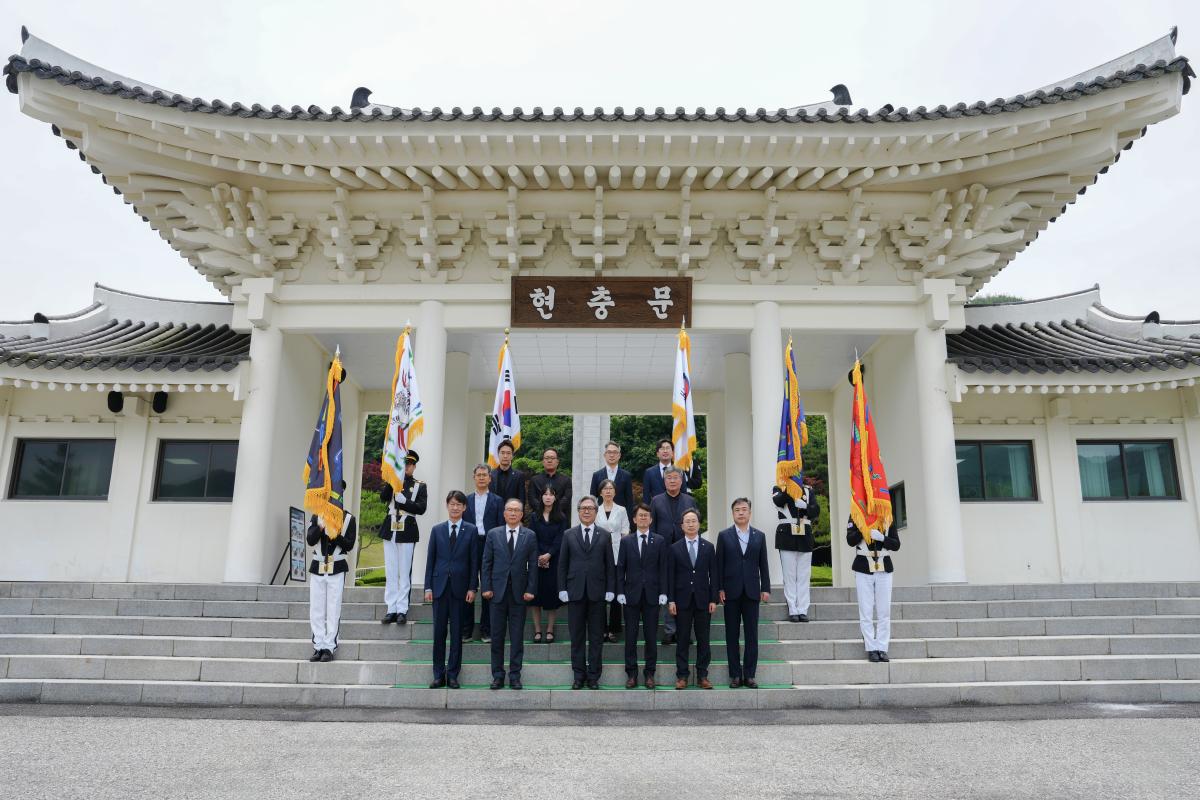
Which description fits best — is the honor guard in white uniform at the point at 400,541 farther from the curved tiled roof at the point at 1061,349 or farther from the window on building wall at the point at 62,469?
the curved tiled roof at the point at 1061,349

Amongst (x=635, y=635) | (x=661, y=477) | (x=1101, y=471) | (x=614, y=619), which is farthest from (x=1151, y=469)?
(x=635, y=635)

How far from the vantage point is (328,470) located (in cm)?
730

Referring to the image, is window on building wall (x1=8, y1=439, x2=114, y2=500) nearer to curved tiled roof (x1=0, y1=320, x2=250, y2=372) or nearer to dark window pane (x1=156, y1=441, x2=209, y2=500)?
dark window pane (x1=156, y1=441, x2=209, y2=500)

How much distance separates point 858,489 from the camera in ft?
24.2

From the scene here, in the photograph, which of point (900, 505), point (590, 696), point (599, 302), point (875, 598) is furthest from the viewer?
point (900, 505)

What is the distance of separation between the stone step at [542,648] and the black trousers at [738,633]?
511mm

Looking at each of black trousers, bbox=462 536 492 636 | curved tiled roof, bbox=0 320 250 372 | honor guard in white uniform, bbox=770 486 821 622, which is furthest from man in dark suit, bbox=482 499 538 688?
curved tiled roof, bbox=0 320 250 372

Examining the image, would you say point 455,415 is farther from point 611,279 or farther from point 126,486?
point 126,486

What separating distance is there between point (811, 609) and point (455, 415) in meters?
6.07

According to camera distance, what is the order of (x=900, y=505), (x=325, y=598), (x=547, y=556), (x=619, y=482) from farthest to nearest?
(x=900, y=505) → (x=619, y=482) → (x=547, y=556) → (x=325, y=598)

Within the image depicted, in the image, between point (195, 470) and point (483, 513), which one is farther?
point (195, 470)

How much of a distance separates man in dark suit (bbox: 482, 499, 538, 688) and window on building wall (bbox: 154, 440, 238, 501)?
15.7ft

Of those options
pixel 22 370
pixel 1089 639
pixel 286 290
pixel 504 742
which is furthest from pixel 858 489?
pixel 22 370

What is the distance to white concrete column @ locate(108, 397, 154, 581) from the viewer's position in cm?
937
